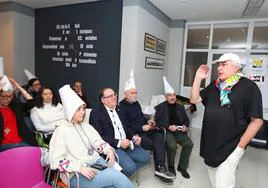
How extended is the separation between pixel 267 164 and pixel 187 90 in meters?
2.54

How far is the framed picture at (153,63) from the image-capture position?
440cm

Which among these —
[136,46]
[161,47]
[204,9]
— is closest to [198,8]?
[204,9]

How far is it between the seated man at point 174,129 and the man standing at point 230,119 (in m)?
1.10

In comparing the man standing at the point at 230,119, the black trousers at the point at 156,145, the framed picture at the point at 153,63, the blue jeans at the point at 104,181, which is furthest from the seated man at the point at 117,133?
the framed picture at the point at 153,63

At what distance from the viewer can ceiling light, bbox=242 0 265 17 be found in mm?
3796

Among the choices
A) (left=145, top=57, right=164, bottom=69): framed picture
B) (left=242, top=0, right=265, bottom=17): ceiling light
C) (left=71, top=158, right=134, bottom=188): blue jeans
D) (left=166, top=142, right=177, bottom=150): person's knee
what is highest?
(left=242, top=0, right=265, bottom=17): ceiling light

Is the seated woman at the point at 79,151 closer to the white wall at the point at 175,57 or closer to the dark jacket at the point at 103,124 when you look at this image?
the dark jacket at the point at 103,124

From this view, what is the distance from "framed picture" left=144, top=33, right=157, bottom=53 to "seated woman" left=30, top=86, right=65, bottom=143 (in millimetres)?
2101

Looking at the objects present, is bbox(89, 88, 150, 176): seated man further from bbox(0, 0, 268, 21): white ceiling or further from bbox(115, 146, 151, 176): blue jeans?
bbox(0, 0, 268, 21): white ceiling

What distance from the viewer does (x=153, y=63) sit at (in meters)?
4.66

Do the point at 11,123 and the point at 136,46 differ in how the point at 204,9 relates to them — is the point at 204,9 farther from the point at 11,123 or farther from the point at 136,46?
the point at 11,123

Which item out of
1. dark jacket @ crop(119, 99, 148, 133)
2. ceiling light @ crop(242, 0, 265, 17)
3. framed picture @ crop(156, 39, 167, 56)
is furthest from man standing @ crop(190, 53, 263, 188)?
framed picture @ crop(156, 39, 167, 56)

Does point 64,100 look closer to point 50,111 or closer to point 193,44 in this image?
point 50,111

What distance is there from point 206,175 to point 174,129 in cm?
73
